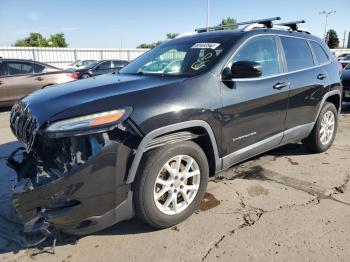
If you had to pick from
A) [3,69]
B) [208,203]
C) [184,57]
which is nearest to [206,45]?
[184,57]

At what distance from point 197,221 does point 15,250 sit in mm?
1581

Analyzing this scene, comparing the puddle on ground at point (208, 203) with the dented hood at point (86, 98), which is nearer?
the dented hood at point (86, 98)

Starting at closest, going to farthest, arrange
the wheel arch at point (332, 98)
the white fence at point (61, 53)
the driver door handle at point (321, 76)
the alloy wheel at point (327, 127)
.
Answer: the driver door handle at point (321, 76)
the wheel arch at point (332, 98)
the alloy wheel at point (327, 127)
the white fence at point (61, 53)

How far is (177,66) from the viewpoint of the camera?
362 cm

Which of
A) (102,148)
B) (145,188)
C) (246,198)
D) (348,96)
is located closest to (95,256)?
(145,188)

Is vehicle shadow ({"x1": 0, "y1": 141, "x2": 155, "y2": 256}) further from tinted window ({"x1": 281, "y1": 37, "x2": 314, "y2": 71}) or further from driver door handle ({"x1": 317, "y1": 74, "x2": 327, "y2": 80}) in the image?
driver door handle ({"x1": 317, "y1": 74, "x2": 327, "y2": 80})

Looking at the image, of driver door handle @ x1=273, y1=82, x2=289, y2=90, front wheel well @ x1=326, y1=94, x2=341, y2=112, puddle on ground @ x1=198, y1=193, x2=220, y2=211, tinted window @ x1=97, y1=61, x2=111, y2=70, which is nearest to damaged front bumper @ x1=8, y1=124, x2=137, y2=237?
puddle on ground @ x1=198, y1=193, x2=220, y2=211

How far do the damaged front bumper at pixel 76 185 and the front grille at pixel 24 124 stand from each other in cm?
8

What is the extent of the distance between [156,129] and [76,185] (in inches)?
29.2

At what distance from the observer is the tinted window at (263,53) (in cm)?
366

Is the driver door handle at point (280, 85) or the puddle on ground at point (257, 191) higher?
the driver door handle at point (280, 85)

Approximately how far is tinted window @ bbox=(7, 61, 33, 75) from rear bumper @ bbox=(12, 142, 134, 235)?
7954 mm

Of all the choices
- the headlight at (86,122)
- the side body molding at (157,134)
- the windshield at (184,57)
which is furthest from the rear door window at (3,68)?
the side body molding at (157,134)

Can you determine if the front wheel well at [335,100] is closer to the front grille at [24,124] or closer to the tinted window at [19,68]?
the front grille at [24,124]
